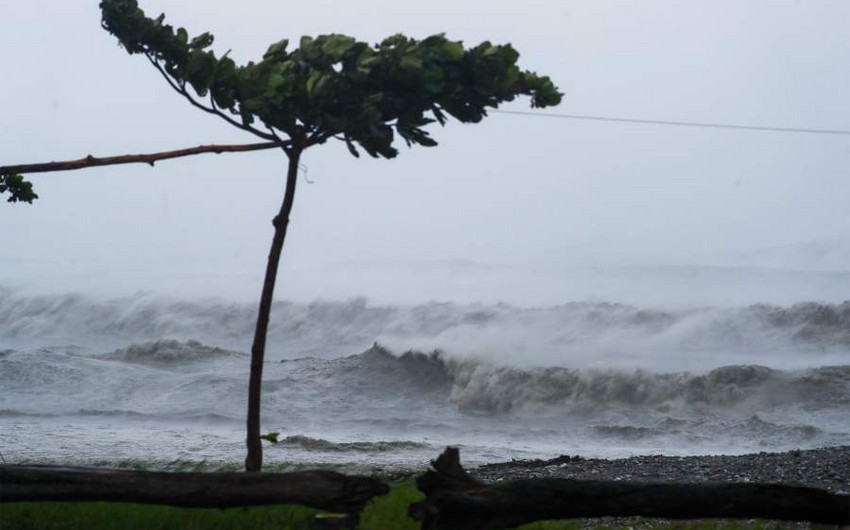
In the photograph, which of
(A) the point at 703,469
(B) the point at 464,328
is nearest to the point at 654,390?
(B) the point at 464,328

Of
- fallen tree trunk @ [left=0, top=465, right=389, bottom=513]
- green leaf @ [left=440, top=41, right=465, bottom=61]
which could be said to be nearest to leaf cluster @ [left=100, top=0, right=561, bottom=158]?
green leaf @ [left=440, top=41, right=465, bottom=61]

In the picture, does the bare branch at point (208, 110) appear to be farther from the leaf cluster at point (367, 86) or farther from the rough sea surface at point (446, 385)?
the rough sea surface at point (446, 385)

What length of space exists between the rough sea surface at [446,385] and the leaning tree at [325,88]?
23.6ft

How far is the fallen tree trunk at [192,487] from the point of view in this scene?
624 cm

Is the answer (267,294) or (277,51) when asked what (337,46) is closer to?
(277,51)

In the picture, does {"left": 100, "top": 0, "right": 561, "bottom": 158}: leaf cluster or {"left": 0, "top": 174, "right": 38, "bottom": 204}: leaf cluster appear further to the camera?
{"left": 0, "top": 174, "right": 38, "bottom": 204}: leaf cluster

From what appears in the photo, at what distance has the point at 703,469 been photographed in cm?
1286

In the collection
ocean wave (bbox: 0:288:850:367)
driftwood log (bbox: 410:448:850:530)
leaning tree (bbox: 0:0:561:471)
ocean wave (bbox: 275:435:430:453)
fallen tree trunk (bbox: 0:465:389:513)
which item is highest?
leaning tree (bbox: 0:0:561:471)

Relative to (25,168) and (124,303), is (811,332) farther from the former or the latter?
(25,168)

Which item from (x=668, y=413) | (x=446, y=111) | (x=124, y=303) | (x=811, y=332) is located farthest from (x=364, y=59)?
(x=124, y=303)

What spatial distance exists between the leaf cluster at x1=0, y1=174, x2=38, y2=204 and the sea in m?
5.03

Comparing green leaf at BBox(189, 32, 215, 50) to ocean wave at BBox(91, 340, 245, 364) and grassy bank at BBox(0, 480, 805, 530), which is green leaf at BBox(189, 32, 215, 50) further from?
ocean wave at BBox(91, 340, 245, 364)

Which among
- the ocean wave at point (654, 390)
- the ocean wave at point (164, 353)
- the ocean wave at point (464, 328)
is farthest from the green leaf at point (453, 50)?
the ocean wave at point (164, 353)

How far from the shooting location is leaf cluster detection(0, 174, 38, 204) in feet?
32.6
